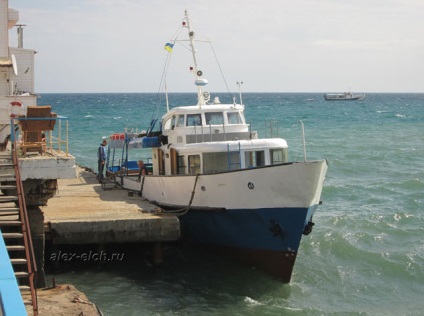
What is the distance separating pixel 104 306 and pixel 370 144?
4131 cm

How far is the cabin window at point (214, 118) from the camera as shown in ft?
68.9

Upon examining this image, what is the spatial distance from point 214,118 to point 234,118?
612mm

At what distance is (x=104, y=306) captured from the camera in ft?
50.2

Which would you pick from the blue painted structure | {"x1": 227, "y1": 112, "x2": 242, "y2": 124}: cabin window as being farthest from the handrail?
{"x1": 227, "y1": 112, "x2": 242, "y2": 124}: cabin window

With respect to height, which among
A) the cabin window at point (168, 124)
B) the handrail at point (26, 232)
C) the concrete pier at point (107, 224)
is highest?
the cabin window at point (168, 124)

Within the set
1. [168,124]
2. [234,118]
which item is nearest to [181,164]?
[168,124]

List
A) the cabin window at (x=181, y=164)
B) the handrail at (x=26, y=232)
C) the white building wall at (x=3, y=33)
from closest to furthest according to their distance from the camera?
the handrail at (x=26, y=232) < the cabin window at (x=181, y=164) < the white building wall at (x=3, y=33)

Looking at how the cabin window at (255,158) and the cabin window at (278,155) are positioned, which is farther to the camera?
the cabin window at (278,155)

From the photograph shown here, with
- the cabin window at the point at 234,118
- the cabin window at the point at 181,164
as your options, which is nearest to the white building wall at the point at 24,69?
the cabin window at the point at 181,164

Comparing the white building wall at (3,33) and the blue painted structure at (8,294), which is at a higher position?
the white building wall at (3,33)

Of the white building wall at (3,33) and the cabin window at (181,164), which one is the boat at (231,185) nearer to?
the cabin window at (181,164)

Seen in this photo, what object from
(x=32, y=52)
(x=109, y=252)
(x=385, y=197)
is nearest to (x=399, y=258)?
(x=109, y=252)

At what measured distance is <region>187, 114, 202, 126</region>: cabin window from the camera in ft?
68.7

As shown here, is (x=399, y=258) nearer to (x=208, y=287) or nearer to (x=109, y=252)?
(x=208, y=287)
